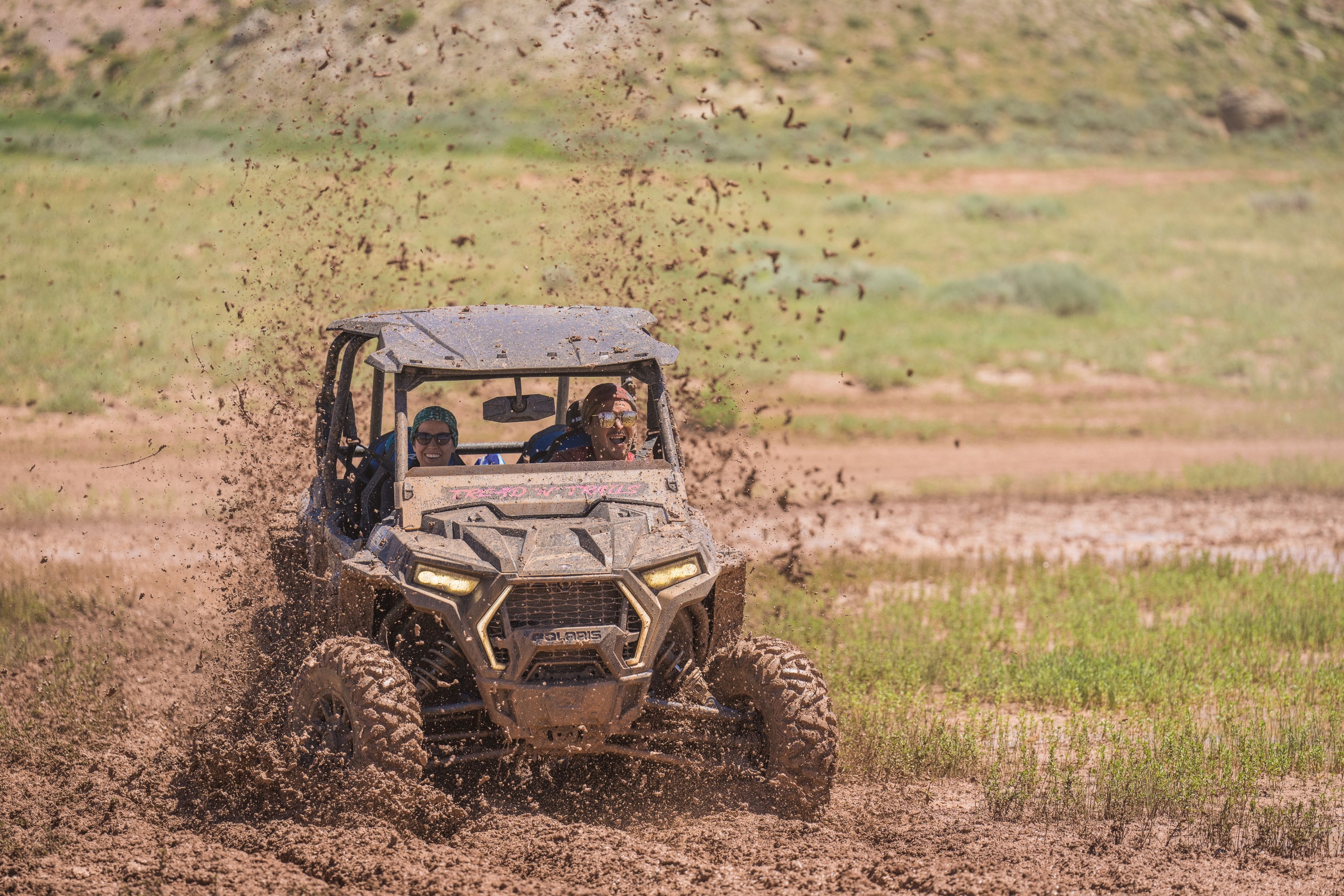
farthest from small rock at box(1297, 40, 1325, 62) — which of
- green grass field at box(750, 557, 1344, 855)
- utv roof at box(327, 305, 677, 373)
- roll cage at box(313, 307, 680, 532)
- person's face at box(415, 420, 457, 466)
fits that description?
person's face at box(415, 420, 457, 466)

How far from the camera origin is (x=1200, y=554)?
44.6ft

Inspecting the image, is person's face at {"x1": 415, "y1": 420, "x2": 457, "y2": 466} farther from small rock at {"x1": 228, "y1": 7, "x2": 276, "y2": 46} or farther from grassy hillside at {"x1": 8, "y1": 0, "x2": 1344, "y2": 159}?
grassy hillside at {"x1": 8, "y1": 0, "x2": 1344, "y2": 159}

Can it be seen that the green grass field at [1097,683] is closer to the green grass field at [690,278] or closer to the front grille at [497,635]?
the front grille at [497,635]

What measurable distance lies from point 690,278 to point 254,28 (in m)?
7.74

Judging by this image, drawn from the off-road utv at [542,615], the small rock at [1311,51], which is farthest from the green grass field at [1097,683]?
the small rock at [1311,51]

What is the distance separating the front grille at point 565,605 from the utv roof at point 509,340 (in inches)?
47.1

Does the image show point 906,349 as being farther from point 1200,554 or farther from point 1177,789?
point 1177,789

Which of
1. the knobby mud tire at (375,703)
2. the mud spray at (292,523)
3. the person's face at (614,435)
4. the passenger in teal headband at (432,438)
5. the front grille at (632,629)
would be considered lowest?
the mud spray at (292,523)

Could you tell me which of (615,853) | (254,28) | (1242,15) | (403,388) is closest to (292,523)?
(403,388)

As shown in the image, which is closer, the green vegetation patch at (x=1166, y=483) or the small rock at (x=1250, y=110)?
the green vegetation patch at (x=1166, y=483)

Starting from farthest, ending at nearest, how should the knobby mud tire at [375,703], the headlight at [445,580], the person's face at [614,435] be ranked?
the person's face at [614,435] → the headlight at [445,580] → the knobby mud tire at [375,703]

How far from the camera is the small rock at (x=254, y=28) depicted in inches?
556

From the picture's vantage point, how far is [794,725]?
6230mm

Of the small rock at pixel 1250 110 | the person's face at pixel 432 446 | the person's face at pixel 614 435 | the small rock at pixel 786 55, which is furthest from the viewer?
the small rock at pixel 1250 110
